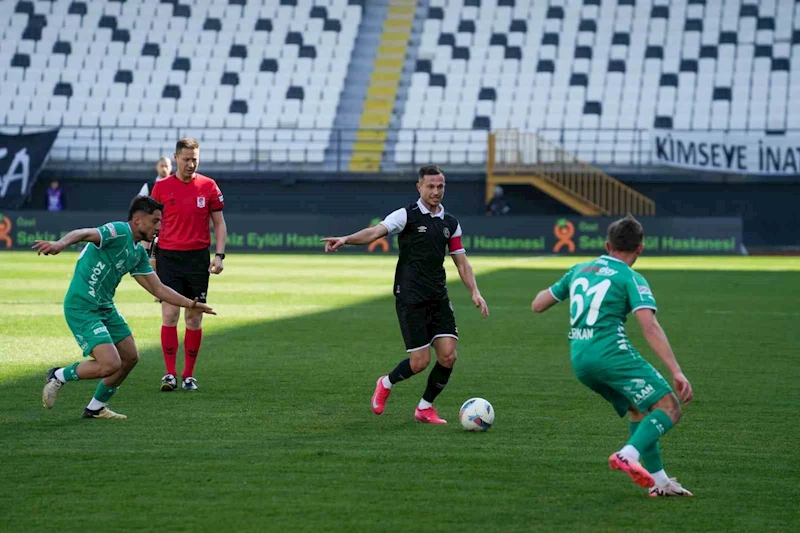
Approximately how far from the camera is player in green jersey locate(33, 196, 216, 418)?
8320mm

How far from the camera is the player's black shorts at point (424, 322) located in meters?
8.85

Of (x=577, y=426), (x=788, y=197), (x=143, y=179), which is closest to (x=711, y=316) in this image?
(x=577, y=426)

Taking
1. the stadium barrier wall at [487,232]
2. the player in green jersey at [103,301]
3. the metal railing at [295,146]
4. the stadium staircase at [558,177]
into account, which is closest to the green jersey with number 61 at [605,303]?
the player in green jersey at [103,301]

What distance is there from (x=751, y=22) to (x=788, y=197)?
7.34m

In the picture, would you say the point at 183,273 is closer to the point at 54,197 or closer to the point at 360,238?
the point at 360,238

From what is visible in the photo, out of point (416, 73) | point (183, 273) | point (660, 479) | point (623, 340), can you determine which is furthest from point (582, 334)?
point (416, 73)

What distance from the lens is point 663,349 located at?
618 centimetres

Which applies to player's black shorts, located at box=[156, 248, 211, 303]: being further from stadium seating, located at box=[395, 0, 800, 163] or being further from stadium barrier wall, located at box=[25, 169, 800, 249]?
stadium seating, located at box=[395, 0, 800, 163]

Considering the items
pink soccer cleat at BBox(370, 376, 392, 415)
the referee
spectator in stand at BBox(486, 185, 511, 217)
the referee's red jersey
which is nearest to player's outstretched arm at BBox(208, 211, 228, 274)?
the referee

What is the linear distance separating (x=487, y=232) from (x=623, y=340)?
2598cm

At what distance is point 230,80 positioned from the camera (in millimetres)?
38312

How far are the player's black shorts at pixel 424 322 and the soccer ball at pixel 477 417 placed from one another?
707 millimetres

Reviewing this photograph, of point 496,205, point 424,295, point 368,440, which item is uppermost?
point 496,205

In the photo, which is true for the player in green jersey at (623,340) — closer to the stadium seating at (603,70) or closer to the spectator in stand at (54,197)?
the stadium seating at (603,70)
